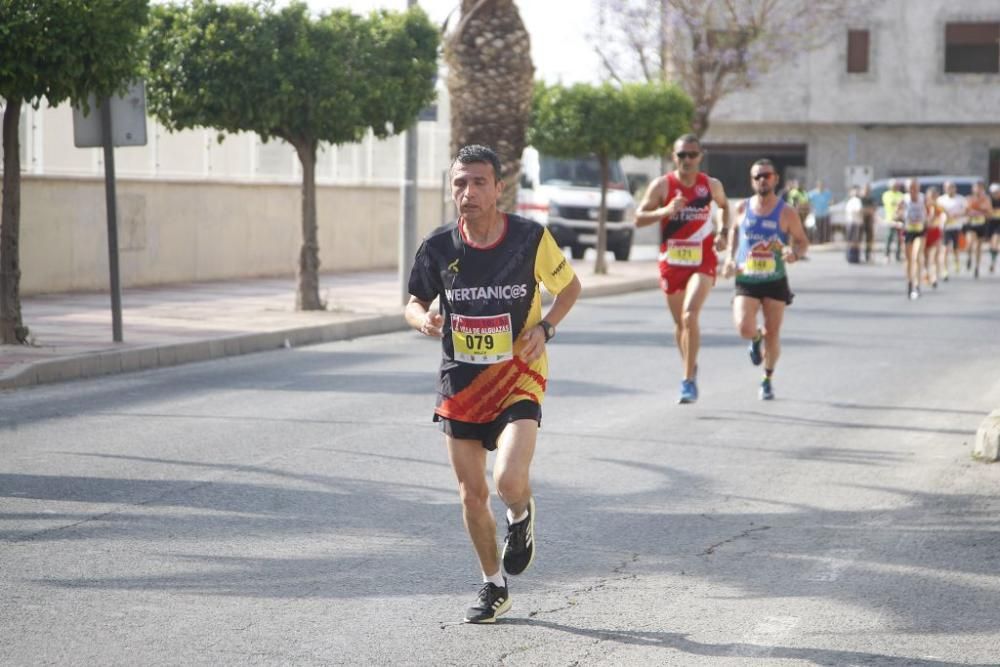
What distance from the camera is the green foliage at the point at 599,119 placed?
31172 millimetres

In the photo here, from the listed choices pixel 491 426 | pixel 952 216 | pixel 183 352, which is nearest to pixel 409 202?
pixel 183 352

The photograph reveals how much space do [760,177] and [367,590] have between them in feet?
22.9

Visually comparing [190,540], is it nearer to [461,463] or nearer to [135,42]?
[461,463]

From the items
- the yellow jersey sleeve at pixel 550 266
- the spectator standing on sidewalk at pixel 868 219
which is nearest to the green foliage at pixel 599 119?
the spectator standing on sidewalk at pixel 868 219

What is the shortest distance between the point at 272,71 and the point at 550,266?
1375 centimetres

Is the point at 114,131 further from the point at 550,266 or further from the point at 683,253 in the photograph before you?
the point at 550,266

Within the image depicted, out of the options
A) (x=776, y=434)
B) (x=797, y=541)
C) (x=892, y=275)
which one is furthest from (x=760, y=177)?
(x=892, y=275)

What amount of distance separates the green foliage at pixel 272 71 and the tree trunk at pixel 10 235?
4.22 meters

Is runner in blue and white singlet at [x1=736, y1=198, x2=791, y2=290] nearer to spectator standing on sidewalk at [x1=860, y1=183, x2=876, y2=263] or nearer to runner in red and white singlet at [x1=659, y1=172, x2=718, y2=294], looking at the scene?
runner in red and white singlet at [x1=659, y1=172, x2=718, y2=294]

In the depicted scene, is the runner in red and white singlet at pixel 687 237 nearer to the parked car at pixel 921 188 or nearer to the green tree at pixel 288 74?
the green tree at pixel 288 74

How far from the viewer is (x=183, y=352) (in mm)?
15734

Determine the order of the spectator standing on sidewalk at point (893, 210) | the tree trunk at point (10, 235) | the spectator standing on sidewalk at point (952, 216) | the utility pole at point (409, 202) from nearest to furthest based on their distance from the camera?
the tree trunk at point (10, 235) → the utility pole at point (409, 202) → the spectator standing on sidewalk at point (893, 210) → the spectator standing on sidewalk at point (952, 216)

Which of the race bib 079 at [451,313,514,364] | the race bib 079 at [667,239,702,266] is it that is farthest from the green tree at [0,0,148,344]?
the race bib 079 at [451,313,514,364]

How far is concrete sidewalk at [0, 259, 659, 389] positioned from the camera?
14.4 metres
